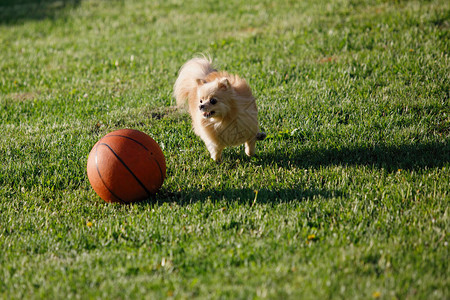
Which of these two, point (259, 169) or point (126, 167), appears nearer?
point (126, 167)

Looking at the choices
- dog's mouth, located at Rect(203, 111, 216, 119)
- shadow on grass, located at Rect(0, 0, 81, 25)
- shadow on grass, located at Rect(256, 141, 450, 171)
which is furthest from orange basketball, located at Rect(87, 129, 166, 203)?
shadow on grass, located at Rect(0, 0, 81, 25)

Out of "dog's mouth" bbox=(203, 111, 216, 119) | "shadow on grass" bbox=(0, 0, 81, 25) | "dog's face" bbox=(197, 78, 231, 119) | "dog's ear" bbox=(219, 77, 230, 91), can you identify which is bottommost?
"dog's mouth" bbox=(203, 111, 216, 119)

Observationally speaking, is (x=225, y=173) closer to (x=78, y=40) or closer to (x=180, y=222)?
(x=180, y=222)

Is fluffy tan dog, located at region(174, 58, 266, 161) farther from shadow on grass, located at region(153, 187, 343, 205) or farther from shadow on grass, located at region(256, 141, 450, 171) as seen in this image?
shadow on grass, located at region(153, 187, 343, 205)

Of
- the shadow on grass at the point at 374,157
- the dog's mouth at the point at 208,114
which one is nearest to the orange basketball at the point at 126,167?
the dog's mouth at the point at 208,114

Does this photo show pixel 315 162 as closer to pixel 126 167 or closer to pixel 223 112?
pixel 223 112

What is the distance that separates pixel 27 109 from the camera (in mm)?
8203

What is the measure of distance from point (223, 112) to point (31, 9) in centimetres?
1369

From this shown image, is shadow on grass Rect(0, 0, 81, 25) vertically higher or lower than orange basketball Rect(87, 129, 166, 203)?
higher

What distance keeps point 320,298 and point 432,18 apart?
28.1 ft

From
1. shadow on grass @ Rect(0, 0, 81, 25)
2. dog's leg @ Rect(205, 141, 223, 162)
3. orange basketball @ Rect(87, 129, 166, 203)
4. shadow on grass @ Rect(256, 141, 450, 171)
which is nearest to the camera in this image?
orange basketball @ Rect(87, 129, 166, 203)

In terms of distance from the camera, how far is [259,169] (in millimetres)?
5703

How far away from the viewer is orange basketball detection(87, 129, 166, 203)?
15.8 ft

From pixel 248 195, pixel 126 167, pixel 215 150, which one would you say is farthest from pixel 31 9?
pixel 248 195
